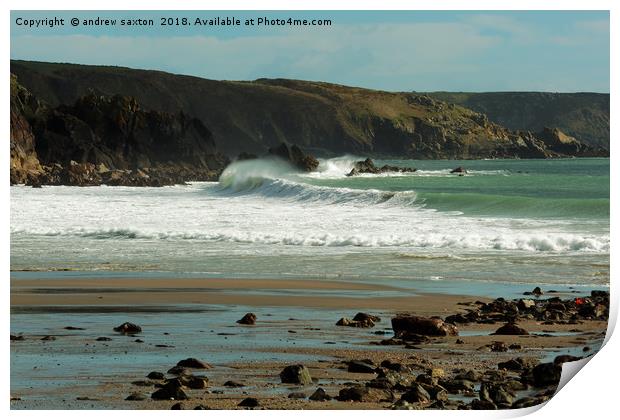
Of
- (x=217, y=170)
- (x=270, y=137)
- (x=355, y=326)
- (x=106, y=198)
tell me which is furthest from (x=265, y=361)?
(x=270, y=137)

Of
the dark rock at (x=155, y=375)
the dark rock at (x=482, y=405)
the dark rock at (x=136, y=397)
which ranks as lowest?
the dark rock at (x=482, y=405)

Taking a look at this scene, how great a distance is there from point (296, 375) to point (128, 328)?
197cm

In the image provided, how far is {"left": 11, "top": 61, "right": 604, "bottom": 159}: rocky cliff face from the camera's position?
51.3 metres

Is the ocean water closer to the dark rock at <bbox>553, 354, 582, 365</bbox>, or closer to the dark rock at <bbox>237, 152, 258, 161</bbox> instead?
the dark rock at <bbox>553, 354, 582, 365</bbox>

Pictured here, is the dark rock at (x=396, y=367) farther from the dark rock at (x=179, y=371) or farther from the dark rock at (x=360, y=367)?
the dark rock at (x=179, y=371)

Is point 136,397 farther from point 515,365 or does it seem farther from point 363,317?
point 363,317

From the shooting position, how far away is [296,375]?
19.5 feet

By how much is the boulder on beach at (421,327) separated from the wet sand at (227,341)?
0.29ft

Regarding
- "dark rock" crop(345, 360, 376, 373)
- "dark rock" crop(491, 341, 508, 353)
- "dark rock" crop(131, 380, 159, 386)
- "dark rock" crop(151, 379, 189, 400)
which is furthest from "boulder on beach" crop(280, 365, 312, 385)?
"dark rock" crop(491, 341, 508, 353)

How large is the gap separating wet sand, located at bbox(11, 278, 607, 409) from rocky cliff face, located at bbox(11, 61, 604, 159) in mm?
31463

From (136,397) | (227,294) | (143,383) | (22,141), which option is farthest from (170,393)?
(22,141)

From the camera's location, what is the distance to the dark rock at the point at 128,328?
24.3 ft

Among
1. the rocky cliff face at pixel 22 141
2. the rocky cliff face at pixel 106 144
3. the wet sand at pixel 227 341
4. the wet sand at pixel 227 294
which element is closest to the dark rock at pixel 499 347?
the wet sand at pixel 227 341
